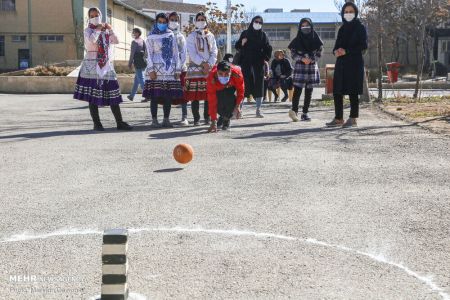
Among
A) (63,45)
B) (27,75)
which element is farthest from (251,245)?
(63,45)

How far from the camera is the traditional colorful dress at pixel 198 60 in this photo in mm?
11750

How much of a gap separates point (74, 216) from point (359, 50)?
7398mm

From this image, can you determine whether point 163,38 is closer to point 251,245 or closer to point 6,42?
point 251,245

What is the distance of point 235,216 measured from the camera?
5191 mm

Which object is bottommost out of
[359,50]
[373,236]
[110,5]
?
[373,236]

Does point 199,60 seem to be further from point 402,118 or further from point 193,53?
point 402,118

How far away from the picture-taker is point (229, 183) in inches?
257

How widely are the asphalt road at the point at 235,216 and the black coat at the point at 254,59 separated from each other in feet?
11.4

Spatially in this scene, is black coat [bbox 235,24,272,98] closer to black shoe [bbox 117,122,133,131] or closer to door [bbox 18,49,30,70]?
black shoe [bbox 117,122,133,131]

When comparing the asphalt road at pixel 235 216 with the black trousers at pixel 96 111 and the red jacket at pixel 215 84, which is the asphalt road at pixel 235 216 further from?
the black trousers at pixel 96 111

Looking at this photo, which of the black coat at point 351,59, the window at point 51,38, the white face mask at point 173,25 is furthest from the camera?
the window at point 51,38

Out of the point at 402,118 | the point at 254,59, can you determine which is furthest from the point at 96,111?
the point at 402,118

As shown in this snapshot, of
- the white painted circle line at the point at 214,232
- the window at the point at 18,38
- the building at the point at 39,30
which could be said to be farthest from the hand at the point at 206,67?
the window at the point at 18,38

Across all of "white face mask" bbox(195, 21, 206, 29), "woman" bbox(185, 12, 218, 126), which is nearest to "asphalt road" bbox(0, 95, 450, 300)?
"woman" bbox(185, 12, 218, 126)
